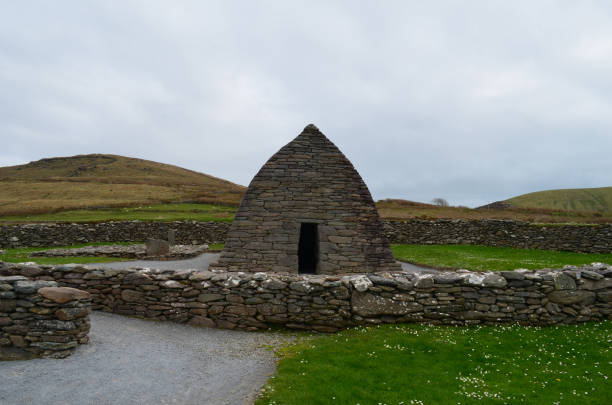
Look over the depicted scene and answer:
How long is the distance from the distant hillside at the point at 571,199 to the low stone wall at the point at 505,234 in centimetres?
6803

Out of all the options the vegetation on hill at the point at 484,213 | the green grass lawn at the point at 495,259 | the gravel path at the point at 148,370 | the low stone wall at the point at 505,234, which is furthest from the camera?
the vegetation on hill at the point at 484,213

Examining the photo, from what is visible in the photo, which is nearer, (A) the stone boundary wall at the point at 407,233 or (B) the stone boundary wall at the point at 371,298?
(B) the stone boundary wall at the point at 371,298

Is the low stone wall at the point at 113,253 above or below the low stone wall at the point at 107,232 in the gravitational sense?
below

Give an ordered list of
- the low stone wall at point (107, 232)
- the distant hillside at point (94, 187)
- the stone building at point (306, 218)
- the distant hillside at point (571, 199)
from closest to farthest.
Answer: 1. the stone building at point (306, 218)
2. the low stone wall at point (107, 232)
3. the distant hillside at point (94, 187)
4. the distant hillside at point (571, 199)

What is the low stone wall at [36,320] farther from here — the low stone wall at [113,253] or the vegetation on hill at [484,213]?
the vegetation on hill at [484,213]

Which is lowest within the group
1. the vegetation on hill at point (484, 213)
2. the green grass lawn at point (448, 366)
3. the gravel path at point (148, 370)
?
the gravel path at point (148, 370)

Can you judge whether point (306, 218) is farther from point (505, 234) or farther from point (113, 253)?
point (505, 234)

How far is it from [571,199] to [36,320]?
4642 inches

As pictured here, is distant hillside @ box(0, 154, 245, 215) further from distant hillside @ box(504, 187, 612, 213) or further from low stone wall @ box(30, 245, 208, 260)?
distant hillside @ box(504, 187, 612, 213)

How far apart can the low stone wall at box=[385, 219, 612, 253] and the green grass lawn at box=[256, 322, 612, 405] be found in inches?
747

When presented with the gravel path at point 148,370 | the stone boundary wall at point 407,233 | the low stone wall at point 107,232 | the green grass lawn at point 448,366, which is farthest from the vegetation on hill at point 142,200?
the green grass lawn at point 448,366

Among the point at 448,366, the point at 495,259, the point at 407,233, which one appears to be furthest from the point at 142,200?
the point at 448,366

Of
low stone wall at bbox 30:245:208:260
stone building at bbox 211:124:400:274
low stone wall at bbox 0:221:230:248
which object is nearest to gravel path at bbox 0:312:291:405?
Result: stone building at bbox 211:124:400:274

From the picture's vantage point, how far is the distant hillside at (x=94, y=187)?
46.0 m
